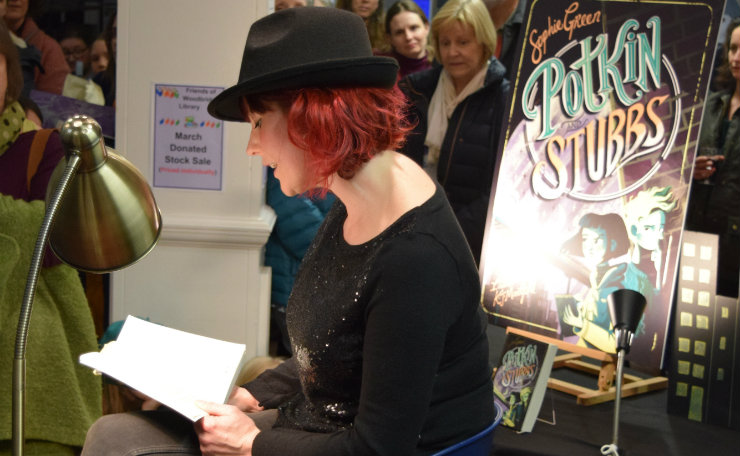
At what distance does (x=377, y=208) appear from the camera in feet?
4.29

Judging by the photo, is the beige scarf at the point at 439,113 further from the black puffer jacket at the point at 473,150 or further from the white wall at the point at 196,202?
the white wall at the point at 196,202

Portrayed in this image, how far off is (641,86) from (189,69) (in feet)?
4.96

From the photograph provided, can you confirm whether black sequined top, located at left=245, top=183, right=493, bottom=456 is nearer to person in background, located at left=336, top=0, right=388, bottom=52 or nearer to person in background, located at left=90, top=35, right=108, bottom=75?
person in background, located at left=336, top=0, right=388, bottom=52

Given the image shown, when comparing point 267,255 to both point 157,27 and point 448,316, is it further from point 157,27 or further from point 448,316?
point 448,316

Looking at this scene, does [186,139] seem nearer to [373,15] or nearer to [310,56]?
[373,15]

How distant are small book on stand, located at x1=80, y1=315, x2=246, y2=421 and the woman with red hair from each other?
73 mm

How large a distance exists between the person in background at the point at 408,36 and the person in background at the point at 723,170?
126cm

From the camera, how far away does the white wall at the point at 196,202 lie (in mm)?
2533

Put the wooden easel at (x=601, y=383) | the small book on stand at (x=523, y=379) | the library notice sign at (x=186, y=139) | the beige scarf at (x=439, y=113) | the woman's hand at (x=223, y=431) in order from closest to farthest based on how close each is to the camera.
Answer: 1. the woman's hand at (x=223, y=431)
2. the library notice sign at (x=186, y=139)
3. the small book on stand at (x=523, y=379)
4. the wooden easel at (x=601, y=383)
5. the beige scarf at (x=439, y=113)

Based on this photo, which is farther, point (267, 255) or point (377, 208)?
point (267, 255)

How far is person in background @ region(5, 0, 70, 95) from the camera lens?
3.35 meters

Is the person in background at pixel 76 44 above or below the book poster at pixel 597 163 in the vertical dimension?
above

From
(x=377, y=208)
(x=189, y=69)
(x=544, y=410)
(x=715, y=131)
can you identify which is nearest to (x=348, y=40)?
(x=377, y=208)

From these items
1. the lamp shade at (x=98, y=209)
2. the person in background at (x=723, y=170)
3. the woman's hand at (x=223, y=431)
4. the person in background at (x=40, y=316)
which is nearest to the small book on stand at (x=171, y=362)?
the woman's hand at (x=223, y=431)
